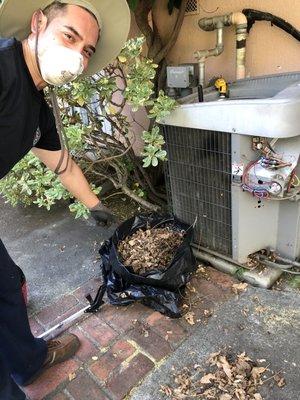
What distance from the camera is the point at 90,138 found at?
295 cm

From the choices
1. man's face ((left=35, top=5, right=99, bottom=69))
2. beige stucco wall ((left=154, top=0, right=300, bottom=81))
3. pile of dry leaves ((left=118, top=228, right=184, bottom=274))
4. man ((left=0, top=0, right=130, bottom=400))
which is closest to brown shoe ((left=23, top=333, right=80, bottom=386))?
man ((left=0, top=0, right=130, bottom=400))

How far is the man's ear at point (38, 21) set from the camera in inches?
61.4

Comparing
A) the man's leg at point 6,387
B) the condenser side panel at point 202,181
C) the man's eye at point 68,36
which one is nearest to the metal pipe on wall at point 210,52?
the condenser side panel at point 202,181

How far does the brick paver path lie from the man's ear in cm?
176

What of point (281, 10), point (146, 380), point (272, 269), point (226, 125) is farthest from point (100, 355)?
point (281, 10)

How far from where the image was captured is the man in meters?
1.51

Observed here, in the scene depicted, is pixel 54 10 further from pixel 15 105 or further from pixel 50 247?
pixel 50 247

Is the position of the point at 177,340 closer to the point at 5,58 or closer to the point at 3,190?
the point at 5,58

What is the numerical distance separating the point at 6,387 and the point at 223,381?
3.55 ft

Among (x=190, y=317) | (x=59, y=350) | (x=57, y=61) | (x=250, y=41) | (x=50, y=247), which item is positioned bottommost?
(x=50, y=247)

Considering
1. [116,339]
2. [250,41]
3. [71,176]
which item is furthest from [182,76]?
[116,339]

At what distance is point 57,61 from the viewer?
151cm

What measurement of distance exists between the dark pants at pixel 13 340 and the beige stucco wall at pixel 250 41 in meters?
2.45

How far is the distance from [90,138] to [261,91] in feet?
4.60
